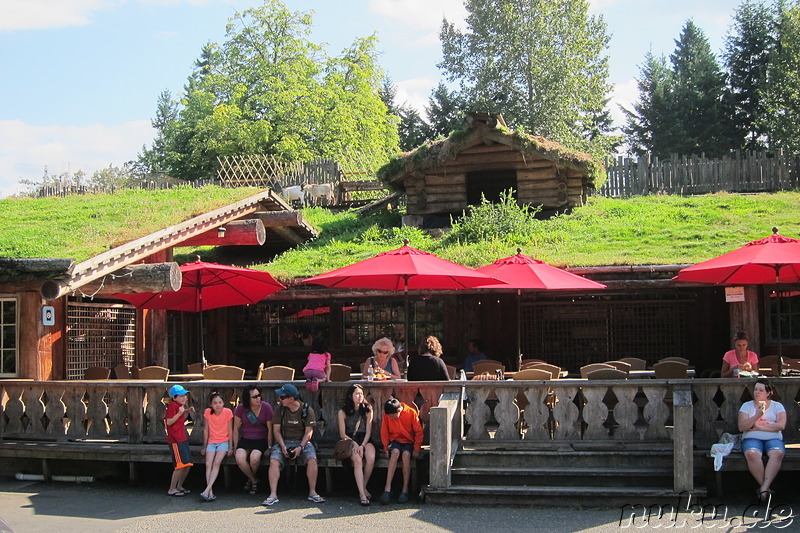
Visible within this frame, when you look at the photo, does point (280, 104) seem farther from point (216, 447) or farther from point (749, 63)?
point (216, 447)

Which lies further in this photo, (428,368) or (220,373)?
(220,373)

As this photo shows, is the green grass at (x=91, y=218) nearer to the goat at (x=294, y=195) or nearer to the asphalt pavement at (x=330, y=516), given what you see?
the asphalt pavement at (x=330, y=516)

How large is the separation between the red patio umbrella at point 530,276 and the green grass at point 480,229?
226cm

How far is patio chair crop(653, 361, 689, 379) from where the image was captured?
459 inches

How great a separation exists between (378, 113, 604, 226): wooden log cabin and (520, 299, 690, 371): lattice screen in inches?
Result: 201

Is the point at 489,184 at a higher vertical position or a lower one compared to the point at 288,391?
higher

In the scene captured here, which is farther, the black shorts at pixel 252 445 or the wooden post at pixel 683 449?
the black shorts at pixel 252 445

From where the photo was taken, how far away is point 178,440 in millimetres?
10555

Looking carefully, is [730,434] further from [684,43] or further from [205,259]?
[684,43]

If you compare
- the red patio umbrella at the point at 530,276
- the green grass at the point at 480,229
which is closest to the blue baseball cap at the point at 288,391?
the red patio umbrella at the point at 530,276

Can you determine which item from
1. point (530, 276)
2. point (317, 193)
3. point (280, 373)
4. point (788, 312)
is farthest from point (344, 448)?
point (317, 193)

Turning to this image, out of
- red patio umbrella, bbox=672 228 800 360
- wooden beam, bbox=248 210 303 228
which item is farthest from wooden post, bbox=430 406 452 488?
wooden beam, bbox=248 210 303 228

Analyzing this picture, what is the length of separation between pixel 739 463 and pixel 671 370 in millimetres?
2191

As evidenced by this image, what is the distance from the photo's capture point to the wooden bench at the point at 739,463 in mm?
9562
